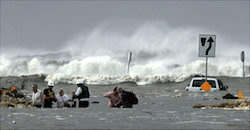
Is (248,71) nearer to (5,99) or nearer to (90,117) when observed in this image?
(5,99)

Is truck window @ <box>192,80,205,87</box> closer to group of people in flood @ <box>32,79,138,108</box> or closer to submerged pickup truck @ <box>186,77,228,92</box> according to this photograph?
submerged pickup truck @ <box>186,77,228,92</box>

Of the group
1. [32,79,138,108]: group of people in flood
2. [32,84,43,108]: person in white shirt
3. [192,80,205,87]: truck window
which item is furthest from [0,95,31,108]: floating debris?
[192,80,205,87]: truck window

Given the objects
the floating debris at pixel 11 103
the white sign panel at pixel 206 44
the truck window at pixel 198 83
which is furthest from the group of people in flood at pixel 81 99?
the truck window at pixel 198 83

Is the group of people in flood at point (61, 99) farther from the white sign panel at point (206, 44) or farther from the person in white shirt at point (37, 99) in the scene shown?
the white sign panel at point (206, 44)

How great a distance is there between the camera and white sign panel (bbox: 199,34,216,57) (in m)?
28.8

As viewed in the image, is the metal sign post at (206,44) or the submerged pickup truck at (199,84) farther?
the submerged pickup truck at (199,84)

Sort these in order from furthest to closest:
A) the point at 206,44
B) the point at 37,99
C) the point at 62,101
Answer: the point at 206,44 < the point at 37,99 < the point at 62,101

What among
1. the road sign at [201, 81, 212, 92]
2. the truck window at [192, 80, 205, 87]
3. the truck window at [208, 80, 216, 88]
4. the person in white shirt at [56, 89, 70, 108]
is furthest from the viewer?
the truck window at [208, 80, 216, 88]

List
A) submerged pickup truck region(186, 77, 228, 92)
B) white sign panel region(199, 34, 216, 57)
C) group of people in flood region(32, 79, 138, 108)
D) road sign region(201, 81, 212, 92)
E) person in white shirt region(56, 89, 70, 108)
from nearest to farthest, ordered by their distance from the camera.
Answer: group of people in flood region(32, 79, 138, 108), person in white shirt region(56, 89, 70, 108), white sign panel region(199, 34, 216, 57), road sign region(201, 81, 212, 92), submerged pickup truck region(186, 77, 228, 92)

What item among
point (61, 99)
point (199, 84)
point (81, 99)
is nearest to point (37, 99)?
point (61, 99)

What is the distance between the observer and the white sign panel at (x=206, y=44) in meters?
28.8

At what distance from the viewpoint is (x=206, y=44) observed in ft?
95.5

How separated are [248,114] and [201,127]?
454 centimetres

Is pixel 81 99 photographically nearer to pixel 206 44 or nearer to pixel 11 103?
pixel 11 103
